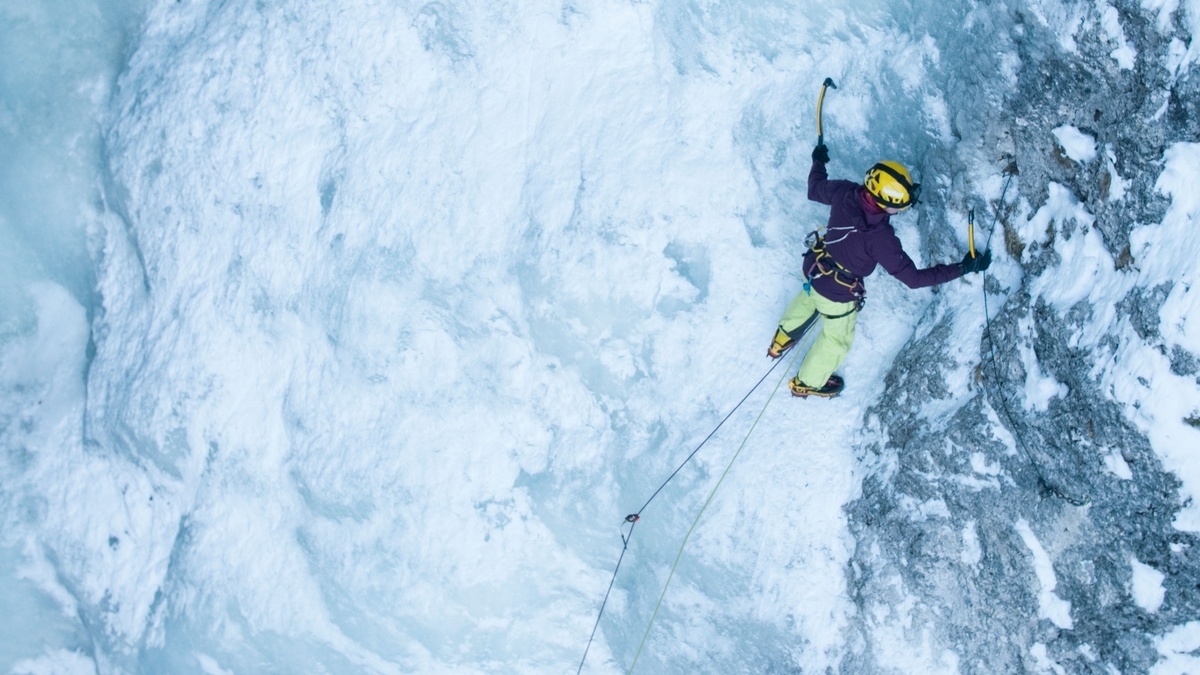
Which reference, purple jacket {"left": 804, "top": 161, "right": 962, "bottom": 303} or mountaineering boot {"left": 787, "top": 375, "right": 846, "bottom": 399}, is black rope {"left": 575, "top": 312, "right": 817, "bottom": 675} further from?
purple jacket {"left": 804, "top": 161, "right": 962, "bottom": 303}

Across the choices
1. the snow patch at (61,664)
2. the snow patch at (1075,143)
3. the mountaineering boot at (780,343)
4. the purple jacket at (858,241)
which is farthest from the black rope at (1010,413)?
the snow patch at (61,664)

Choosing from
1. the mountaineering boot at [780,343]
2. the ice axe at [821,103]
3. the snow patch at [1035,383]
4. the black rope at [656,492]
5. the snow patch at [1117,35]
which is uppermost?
the snow patch at [1117,35]

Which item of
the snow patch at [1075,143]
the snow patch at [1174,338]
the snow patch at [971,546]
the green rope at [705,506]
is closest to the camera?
the snow patch at [1174,338]

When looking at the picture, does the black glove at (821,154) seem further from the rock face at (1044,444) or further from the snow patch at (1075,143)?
the snow patch at (1075,143)

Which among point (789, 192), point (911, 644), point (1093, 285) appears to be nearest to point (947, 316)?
point (1093, 285)

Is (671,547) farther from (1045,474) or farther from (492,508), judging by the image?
(1045,474)

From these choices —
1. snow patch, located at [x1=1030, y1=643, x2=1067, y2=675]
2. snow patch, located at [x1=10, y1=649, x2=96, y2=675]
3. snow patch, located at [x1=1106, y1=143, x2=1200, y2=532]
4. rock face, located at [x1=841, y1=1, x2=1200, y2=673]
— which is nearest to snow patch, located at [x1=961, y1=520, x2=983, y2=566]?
rock face, located at [x1=841, y1=1, x2=1200, y2=673]
